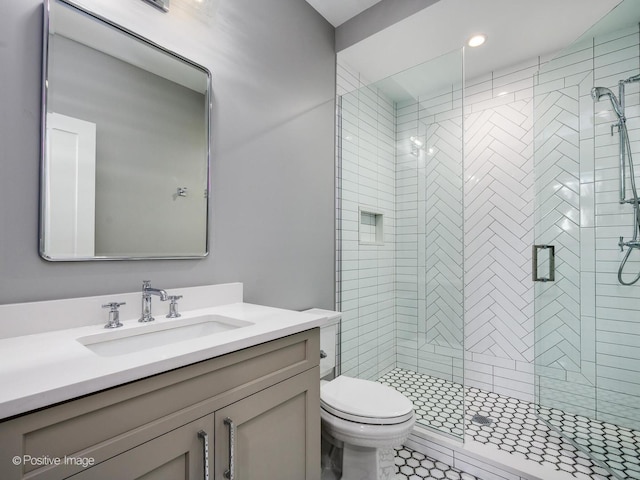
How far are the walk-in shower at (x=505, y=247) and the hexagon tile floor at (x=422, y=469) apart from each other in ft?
0.47

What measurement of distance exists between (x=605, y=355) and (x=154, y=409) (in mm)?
2338

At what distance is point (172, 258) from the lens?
129 centimetres

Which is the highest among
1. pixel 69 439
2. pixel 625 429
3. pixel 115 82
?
pixel 115 82

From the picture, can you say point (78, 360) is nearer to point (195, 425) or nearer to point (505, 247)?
point (195, 425)

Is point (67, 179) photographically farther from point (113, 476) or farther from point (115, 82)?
point (113, 476)

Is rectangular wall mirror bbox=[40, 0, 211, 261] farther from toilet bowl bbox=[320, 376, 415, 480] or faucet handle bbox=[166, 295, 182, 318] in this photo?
toilet bowl bbox=[320, 376, 415, 480]

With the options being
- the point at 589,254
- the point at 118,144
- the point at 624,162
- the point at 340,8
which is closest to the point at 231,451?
the point at 118,144

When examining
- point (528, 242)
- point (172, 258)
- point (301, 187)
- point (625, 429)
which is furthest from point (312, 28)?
point (625, 429)

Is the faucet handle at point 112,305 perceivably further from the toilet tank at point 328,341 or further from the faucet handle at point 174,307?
the toilet tank at point 328,341

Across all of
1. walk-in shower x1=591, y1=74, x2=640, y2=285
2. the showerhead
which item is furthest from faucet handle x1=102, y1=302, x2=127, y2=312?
the showerhead

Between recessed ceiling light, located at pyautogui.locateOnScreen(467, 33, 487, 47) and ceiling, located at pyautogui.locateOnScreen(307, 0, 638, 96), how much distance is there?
1.4 inches

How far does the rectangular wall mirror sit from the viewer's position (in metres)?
1.02

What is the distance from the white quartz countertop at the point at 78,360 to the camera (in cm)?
55

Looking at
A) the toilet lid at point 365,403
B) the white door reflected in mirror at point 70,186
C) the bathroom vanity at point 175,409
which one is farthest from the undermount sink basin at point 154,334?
the toilet lid at point 365,403
